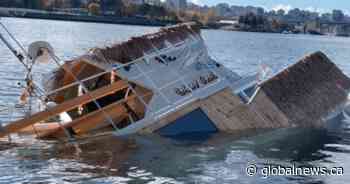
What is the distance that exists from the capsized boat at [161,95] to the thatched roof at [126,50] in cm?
4

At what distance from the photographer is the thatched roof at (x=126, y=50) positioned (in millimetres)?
29125

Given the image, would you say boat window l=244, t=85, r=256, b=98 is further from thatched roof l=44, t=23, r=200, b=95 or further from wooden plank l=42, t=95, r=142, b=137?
wooden plank l=42, t=95, r=142, b=137

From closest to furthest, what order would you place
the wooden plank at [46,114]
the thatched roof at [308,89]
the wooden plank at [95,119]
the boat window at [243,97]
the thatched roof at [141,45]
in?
the wooden plank at [46,114]
the wooden plank at [95,119]
the thatched roof at [141,45]
the boat window at [243,97]
the thatched roof at [308,89]

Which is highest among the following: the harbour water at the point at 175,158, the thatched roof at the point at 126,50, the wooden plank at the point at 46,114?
the thatched roof at the point at 126,50

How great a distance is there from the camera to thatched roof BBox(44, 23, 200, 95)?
1147 inches

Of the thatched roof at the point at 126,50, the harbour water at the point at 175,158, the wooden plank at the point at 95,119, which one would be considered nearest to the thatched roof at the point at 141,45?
the thatched roof at the point at 126,50

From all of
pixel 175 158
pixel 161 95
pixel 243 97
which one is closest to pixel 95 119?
pixel 161 95

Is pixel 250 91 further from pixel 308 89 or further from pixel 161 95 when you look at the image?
pixel 161 95

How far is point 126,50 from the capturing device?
98.9ft

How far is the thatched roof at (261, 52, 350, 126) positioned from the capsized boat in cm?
7

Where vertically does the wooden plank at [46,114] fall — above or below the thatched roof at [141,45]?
below

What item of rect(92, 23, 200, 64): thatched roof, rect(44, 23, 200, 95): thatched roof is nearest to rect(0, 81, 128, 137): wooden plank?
rect(44, 23, 200, 95): thatched roof

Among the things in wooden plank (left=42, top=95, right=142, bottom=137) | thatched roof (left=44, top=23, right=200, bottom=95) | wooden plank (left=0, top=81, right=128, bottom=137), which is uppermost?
thatched roof (left=44, top=23, right=200, bottom=95)

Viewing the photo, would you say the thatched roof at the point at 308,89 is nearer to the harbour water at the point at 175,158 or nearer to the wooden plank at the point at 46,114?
the harbour water at the point at 175,158
